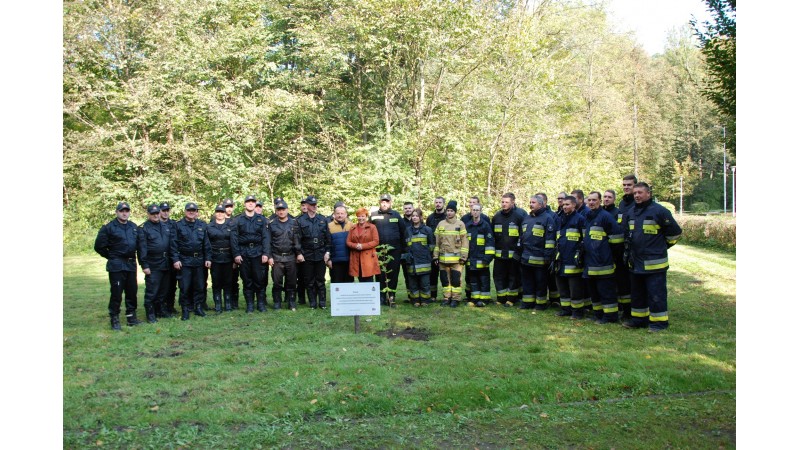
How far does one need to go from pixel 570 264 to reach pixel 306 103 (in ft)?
49.0

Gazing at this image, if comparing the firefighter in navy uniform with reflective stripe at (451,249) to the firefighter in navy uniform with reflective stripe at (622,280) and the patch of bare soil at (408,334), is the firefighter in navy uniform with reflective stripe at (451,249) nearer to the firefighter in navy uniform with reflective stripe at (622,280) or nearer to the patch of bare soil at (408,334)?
the patch of bare soil at (408,334)

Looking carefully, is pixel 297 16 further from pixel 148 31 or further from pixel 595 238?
pixel 595 238

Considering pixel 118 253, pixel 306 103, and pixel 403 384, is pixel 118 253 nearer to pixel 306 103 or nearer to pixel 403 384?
pixel 403 384

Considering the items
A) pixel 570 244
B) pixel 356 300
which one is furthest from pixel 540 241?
pixel 356 300

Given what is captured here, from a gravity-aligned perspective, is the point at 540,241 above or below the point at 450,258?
above

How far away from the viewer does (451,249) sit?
10625mm

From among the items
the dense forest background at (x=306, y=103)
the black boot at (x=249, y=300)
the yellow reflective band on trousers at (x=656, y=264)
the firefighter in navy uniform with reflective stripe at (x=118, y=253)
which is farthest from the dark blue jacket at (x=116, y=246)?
the dense forest background at (x=306, y=103)

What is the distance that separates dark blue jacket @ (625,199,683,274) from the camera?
818 cm

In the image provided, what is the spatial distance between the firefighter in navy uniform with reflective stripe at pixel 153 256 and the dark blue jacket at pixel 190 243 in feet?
0.66

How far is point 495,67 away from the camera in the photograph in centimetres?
2005

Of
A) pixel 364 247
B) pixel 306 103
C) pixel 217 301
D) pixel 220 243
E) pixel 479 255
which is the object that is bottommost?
pixel 217 301

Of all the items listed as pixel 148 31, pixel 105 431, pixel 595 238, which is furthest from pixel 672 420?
pixel 148 31

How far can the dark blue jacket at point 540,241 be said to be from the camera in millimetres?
10039

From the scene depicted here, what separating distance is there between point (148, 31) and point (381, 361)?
20.4 meters
